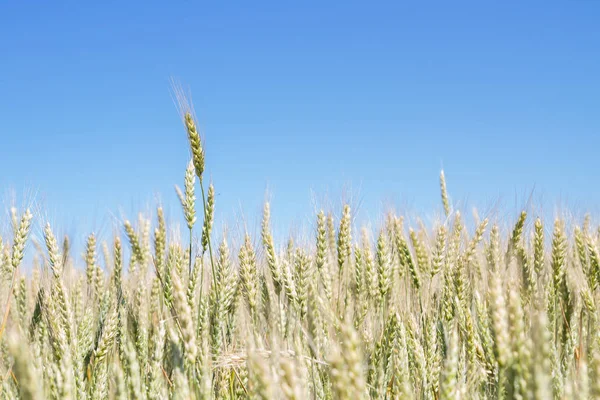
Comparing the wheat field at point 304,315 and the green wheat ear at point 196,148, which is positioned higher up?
the green wheat ear at point 196,148

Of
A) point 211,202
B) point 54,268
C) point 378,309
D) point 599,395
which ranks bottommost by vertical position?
point 599,395

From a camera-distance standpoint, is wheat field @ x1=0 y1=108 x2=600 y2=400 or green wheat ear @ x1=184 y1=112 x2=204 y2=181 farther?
green wheat ear @ x1=184 y1=112 x2=204 y2=181

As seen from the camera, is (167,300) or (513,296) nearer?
(513,296)

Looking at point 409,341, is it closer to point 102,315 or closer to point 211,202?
point 211,202

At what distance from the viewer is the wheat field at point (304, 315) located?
5.34 ft

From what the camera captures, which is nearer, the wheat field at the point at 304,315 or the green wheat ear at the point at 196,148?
the wheat field at the point at 304,315

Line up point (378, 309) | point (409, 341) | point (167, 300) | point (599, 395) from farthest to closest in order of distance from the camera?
point (378, 309)
point (167, 300)
point (409, 341)
point (599, 395)

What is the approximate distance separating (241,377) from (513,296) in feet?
4.71

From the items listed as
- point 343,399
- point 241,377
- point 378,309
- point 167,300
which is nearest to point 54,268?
point 167,300

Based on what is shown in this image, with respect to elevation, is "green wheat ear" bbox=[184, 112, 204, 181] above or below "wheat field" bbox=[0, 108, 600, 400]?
above

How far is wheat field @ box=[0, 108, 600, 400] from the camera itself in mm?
1627

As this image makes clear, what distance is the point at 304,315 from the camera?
2.53m

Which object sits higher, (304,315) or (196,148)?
(196,148)

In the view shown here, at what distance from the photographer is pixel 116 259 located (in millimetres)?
3932
